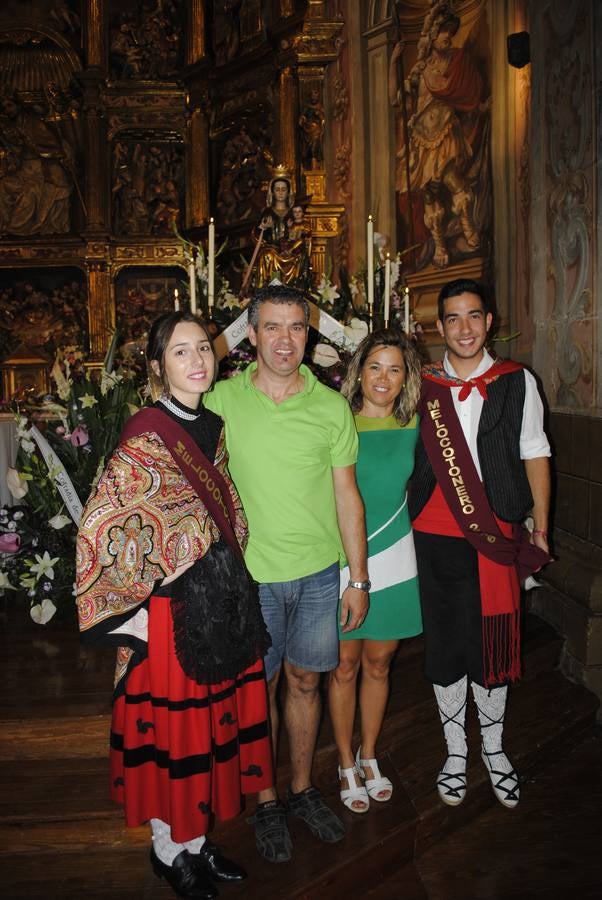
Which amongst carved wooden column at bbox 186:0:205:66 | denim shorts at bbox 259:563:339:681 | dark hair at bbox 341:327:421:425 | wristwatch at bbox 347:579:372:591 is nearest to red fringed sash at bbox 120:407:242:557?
denim shorts at bbox 259:563:339:681

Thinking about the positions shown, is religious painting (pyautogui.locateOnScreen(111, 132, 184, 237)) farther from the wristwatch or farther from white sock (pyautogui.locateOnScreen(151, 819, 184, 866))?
white sock (pyautogui.locateOnScreen(151, 819, 184, 866))

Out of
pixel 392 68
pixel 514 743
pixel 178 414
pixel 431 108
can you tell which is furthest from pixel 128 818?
pixel 392 68

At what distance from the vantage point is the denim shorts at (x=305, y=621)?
2359mm

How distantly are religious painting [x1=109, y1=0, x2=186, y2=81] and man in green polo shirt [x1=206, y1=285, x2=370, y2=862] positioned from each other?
909cm

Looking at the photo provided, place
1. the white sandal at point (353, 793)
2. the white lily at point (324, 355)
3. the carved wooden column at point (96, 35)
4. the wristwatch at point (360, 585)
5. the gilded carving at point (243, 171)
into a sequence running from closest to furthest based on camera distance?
the wristwatch at point (360, 585), the white sandal at point (353, 793), the white lily at point (324, 355), the gilded carving at point (243, 171), the carved wooden column at point (96, 35)

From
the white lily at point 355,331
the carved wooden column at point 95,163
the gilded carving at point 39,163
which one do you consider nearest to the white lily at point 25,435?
the white lily at point 355,331

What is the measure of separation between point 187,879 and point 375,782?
2.70 ft

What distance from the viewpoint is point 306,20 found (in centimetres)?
843

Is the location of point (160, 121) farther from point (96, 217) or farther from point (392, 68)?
point (392, 68)

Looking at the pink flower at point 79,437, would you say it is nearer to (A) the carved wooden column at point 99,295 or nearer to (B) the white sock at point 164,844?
(B) the white sock at point 164,844

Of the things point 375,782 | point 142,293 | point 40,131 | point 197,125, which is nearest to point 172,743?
point 375,782

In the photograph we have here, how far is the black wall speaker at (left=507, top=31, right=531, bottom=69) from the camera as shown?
5.51 m

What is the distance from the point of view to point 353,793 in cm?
271

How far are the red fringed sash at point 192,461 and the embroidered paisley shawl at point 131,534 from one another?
21 mm
